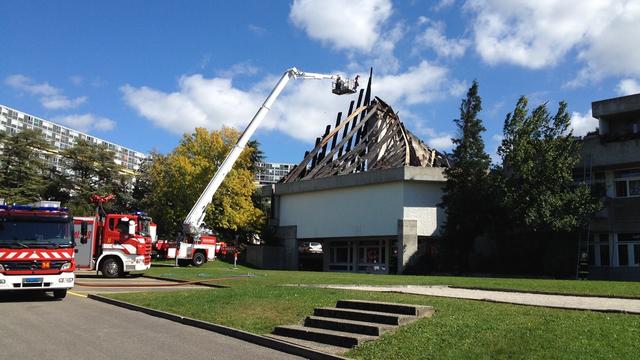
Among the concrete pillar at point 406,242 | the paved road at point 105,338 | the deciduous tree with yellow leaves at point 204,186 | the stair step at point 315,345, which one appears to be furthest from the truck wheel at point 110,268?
the deciduous tree with yellow leaves at point 204,186

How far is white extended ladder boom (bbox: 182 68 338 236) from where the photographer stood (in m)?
37.4

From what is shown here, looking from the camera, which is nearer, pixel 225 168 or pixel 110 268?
pixel 110 268

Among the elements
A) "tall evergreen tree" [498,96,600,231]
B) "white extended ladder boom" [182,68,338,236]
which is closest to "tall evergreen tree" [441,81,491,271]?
"tall evergreen tree" [498,96,600,231]

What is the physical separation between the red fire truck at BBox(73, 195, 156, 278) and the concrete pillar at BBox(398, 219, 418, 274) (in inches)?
759

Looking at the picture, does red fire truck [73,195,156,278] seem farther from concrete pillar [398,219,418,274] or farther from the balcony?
the balcony

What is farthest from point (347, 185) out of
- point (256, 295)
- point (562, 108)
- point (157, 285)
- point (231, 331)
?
point (231, 331)

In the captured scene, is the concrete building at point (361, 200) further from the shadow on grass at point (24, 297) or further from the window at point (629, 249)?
Result: the shadow on grass at point (24, 297)

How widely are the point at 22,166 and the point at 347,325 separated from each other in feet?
186

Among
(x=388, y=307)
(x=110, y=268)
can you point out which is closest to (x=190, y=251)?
(x=110, y=268)

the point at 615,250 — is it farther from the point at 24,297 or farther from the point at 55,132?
the point at 55,132

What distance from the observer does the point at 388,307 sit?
1154cm

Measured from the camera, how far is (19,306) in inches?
608

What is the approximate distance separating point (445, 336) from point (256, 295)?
723 centimetres

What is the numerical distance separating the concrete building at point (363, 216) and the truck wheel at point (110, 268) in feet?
66.5
